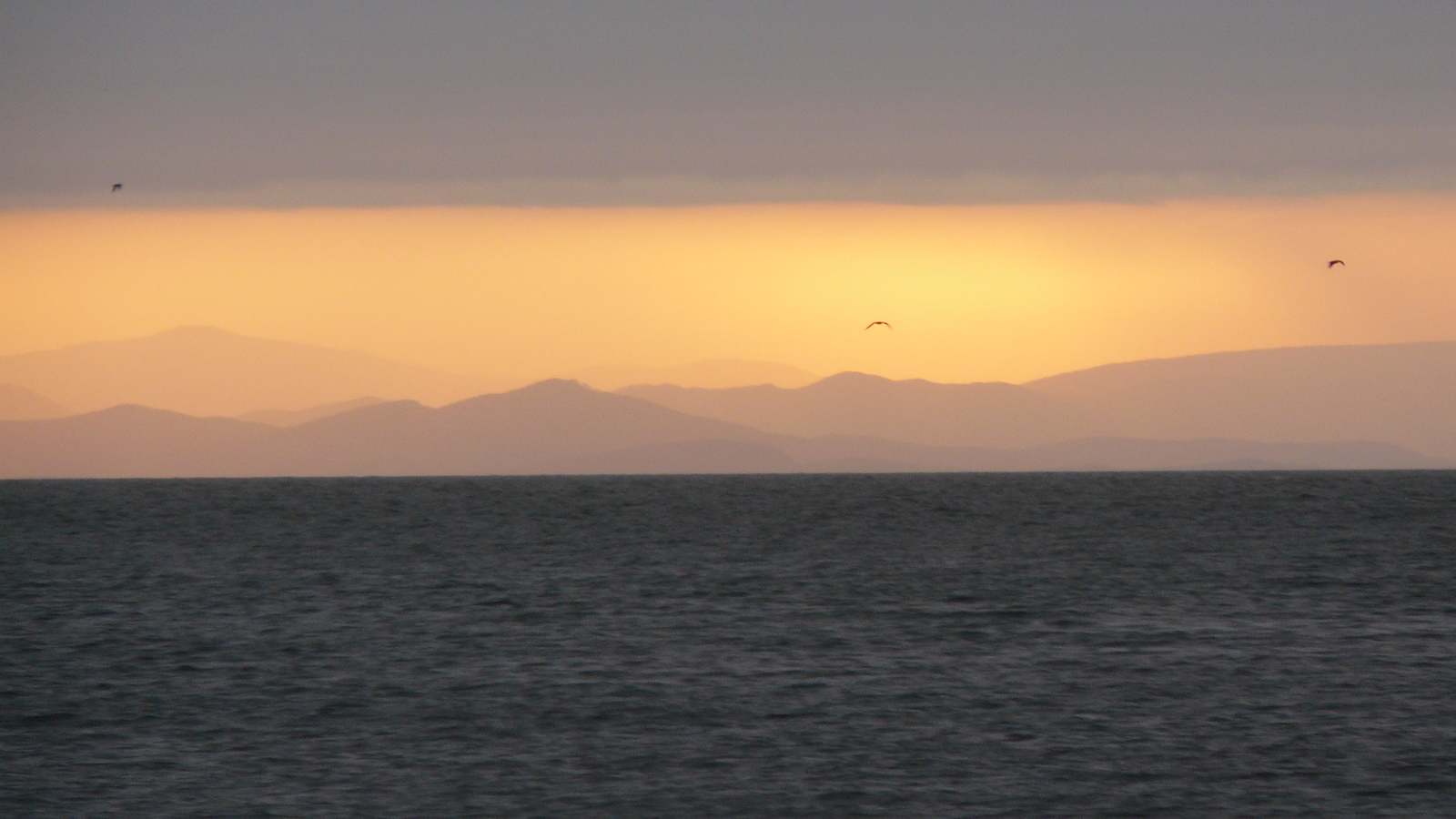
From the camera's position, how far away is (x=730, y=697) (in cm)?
3891

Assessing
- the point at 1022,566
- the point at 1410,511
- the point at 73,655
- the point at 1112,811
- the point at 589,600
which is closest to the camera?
the point at 1112,811

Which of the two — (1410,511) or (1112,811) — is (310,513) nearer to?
(1410,511)

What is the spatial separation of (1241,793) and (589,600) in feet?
124

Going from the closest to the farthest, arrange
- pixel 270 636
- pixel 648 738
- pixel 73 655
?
pixel 648 738 → pixel 73 655 → pixel 270 636

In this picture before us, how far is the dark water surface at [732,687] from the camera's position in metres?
29.5

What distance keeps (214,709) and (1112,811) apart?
2082cm

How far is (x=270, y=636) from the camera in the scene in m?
52.2

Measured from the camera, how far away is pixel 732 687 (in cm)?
4041

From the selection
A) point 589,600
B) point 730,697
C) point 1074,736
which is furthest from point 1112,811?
point 589,600

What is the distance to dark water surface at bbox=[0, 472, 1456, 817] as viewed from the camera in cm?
2953

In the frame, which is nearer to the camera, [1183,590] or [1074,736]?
[1074,736]

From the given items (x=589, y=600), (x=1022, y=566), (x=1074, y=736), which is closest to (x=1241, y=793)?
(x=1074, y=736)

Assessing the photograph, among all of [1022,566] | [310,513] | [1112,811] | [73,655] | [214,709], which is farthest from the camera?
[310,513]

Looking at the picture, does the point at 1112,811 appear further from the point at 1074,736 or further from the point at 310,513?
the point at 310,513
